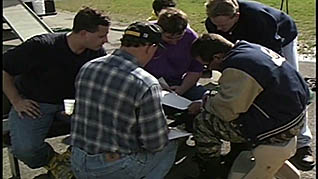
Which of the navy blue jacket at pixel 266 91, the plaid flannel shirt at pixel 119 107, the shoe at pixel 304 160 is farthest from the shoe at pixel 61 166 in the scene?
the shoe at pixel 304 160

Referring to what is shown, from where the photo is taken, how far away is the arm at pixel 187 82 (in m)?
4.28

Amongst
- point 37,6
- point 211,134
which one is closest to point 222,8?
point 211,134

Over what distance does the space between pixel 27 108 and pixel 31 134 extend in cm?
17

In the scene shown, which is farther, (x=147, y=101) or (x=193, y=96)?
(x=193, y=96)

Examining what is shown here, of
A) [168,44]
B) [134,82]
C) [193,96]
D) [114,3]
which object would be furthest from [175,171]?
[114,3]

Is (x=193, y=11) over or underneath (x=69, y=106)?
underneath

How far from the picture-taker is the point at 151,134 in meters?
2.89

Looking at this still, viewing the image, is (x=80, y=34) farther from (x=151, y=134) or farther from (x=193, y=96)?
(x=193, y=96)

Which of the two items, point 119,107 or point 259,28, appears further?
point 259,28

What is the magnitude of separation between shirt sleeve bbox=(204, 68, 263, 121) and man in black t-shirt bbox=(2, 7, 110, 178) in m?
0.77

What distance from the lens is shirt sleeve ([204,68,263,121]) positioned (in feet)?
10.3

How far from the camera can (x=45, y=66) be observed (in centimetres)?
357

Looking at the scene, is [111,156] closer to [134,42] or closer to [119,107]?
[119,107]

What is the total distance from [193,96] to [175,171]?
57 cm
